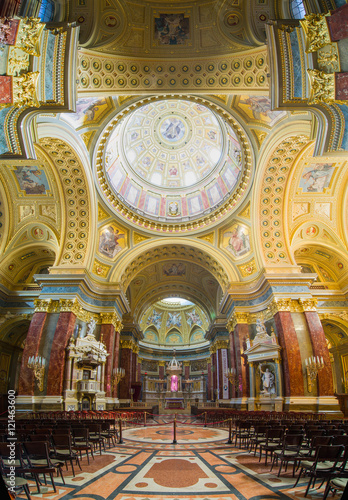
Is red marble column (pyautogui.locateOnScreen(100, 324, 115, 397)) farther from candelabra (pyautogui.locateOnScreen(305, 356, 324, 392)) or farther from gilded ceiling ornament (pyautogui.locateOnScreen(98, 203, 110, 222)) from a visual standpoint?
candelabra (pyautogui.locateOnScreen(305, 356, 324, 392))

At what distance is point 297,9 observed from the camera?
959 cm

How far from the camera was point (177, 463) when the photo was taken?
6.74m

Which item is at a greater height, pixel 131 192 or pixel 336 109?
pixel 131 192

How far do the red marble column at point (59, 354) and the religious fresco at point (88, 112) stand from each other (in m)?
11.0

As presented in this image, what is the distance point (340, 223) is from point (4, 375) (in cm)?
2585

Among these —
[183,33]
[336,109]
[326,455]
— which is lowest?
[326,455]

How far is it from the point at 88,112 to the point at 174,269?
1741 centimetres

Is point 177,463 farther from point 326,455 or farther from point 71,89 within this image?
point 71,89

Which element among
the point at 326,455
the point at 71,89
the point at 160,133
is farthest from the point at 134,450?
the point at 160,133

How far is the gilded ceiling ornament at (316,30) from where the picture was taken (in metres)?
7.27

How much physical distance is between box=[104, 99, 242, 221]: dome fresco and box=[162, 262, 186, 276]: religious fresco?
5.66m

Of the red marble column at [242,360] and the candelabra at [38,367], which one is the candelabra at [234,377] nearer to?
the red marble column at [242,360]

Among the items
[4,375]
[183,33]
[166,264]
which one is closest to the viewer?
[183,33]

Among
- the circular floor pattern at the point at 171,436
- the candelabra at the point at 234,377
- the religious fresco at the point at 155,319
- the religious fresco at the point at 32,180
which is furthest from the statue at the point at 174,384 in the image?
the religious fresco at the point at 32,180
